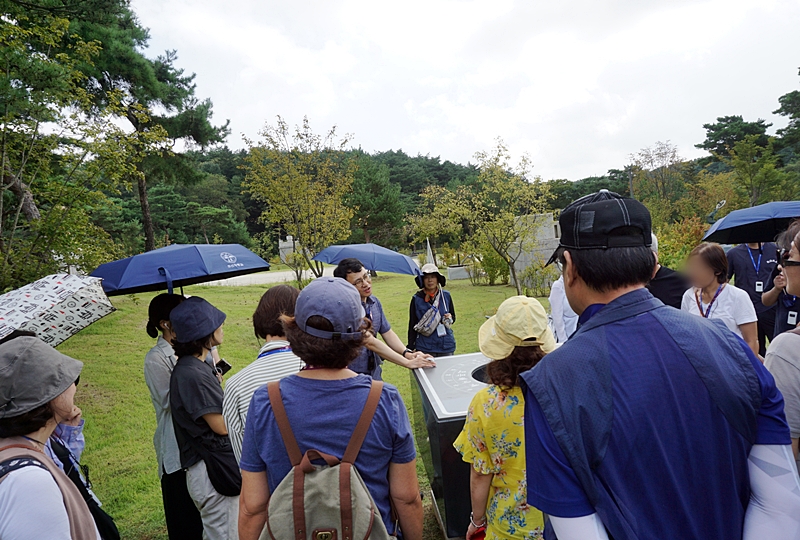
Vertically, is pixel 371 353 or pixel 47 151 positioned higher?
pixel 47 151

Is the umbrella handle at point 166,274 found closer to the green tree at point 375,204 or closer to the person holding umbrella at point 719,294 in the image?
the person holding umbrella at point 719,294

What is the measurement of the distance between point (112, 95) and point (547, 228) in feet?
44.6

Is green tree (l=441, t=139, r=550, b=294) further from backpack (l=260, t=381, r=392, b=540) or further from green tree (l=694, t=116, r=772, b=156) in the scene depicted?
green tree (l=694, t=116, r=772, b=156)

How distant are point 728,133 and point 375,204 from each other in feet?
86.4

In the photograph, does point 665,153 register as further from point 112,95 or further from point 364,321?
point 364,321

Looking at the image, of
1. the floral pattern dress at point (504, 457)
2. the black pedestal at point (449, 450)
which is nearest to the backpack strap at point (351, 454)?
the floral pattern dress at point (504, 457)

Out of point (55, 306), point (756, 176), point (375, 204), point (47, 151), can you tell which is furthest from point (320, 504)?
point (375, 204)

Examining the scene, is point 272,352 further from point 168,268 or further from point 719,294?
point 719,294

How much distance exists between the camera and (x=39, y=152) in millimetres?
5367

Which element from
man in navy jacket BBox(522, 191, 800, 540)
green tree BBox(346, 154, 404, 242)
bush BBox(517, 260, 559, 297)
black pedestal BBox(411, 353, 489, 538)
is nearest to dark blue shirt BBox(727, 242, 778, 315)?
black pedestal BBox(411, 353, 489, 538)

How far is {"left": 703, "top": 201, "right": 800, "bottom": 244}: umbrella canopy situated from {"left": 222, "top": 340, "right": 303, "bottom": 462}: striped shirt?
12.4 feet

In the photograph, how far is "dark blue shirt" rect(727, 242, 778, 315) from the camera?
4.54 metres

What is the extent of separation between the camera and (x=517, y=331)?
5.48ft

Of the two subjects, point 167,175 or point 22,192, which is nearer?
point 22,192
